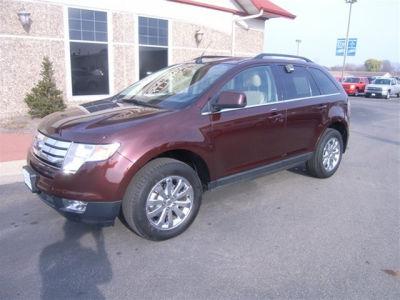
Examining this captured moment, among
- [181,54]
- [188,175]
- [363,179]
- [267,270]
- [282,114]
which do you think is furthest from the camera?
[181,54]

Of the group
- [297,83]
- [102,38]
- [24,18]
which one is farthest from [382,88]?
[297,83]

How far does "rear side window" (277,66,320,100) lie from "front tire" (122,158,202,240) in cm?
190

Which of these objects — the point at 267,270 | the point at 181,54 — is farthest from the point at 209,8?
the point at 267,270

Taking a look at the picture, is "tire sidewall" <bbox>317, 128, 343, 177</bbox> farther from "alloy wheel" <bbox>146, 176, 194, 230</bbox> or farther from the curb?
the curb

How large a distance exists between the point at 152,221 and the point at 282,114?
219 centimetres

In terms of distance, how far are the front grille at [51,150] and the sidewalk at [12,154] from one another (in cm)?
217

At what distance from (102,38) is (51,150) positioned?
331 inches

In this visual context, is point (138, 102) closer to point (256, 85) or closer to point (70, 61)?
point (256, 85)

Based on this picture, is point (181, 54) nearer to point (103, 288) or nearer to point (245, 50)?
point (245, 50)

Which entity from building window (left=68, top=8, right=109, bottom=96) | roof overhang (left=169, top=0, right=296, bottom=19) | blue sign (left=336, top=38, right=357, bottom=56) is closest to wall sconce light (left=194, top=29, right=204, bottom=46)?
roof overhang (left=169, top=0, right=296, bottom=19)

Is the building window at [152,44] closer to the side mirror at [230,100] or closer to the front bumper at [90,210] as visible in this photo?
the side mirror at [230,100]

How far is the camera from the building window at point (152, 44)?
12.1 metres

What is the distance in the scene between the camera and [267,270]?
10.7ft

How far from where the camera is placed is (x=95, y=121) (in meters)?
3.61
